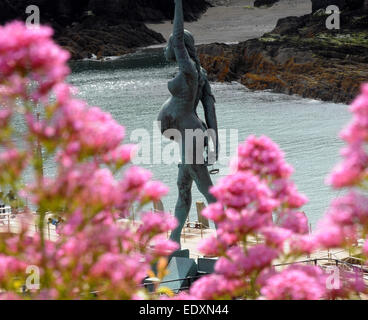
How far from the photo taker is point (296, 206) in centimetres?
396

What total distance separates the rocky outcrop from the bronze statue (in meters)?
36.4

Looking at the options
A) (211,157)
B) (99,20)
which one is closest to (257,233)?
(211,157)

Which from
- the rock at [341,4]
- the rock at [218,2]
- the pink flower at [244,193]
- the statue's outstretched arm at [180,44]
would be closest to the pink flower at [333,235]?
the pink flower at [244,193]

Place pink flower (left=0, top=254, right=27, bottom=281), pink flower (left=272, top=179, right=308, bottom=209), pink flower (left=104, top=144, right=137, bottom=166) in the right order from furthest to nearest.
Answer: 1. pink flower (left=272, top=179, right=308, bottom=209)
2. pink flower (left=104, top=144, right=137, bottom=166)
3. pink flower (left=0, top=254, right=27, bottom=281)

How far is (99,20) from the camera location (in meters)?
118

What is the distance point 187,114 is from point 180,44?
2.73ft

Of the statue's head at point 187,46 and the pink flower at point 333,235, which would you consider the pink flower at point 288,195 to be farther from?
the statue's head at point 187,46

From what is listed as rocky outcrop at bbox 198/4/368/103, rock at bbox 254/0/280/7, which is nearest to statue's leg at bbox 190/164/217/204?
rocky outcrop at bbox 198/4/368/103

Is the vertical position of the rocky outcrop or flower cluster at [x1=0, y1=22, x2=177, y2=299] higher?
the rocky outcrop

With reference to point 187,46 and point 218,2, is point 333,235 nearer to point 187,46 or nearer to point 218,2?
point 187,46

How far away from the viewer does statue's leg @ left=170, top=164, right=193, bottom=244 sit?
413 inches

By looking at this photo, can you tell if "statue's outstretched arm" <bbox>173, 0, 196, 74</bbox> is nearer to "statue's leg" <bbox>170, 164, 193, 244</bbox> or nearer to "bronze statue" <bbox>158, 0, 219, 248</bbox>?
"bronze statue" <bbox>158, 0, 219, 248</bbox>

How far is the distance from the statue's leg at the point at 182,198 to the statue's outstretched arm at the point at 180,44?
1.24 metres
